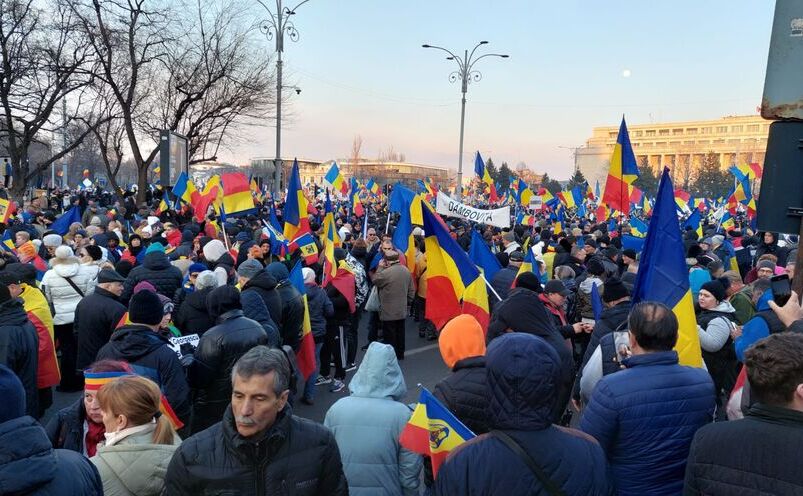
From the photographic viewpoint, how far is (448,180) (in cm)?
8956

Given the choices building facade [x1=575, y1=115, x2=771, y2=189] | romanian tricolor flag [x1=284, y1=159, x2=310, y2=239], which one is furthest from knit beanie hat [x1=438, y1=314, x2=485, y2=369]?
building facade [x1=575, y1=115, x2=771, y2=189]

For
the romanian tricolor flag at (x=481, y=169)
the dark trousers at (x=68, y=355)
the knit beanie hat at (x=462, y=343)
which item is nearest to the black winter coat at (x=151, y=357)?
the knit beanie hat at (x=462, y=343)

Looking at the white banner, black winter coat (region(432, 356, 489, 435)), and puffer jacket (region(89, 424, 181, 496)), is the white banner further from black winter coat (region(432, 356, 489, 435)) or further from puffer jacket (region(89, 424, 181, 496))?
puffer jacket (region(89, 424, 181, 496))

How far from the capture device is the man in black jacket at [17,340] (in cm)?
446

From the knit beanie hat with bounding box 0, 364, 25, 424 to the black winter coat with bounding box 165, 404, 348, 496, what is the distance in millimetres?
557

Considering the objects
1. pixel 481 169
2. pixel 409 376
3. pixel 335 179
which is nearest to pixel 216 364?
pixel 409 376

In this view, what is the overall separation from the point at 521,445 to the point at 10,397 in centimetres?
168

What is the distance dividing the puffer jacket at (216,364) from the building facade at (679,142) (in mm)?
94375

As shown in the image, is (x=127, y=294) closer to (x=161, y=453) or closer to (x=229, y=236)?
(x=161, y=453)

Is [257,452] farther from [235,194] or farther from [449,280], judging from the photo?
[235,194]

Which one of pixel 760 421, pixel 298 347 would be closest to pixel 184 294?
pixel 298 347

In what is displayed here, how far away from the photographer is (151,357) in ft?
12.9

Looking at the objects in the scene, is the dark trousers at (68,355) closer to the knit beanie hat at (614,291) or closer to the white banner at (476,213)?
the white banner at (476,213)

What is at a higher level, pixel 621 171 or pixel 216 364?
pixel 621 171
